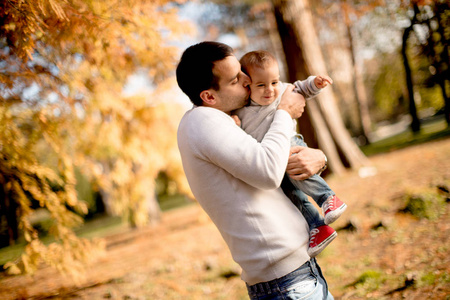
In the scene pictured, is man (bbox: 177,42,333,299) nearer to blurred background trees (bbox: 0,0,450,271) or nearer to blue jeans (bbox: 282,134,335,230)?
blue jeans (bbox: 282,134,335,230)

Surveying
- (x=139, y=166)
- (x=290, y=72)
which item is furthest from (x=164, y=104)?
(x=290, y=72)

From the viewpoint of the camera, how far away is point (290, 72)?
773 centimetres

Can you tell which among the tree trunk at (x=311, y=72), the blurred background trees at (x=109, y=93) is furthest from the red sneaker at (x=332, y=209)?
the tree trunk at (x=311, y=72)

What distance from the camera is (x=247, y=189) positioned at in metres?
1.44

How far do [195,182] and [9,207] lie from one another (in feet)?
8.70

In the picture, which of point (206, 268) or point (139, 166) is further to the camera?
point (139, 166)

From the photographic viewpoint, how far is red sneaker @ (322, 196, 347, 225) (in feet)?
5.48

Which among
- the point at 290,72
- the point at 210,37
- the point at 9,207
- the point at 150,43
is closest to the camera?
the point at 9,207

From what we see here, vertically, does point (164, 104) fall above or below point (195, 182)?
above

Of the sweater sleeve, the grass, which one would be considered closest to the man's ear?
the sweater sleeve

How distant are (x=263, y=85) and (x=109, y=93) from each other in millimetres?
4098

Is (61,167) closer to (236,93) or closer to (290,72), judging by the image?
(236,93)

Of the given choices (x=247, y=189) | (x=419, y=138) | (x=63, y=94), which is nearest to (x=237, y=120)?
(x=247, y=189)

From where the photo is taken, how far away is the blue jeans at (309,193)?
170 centimetres
